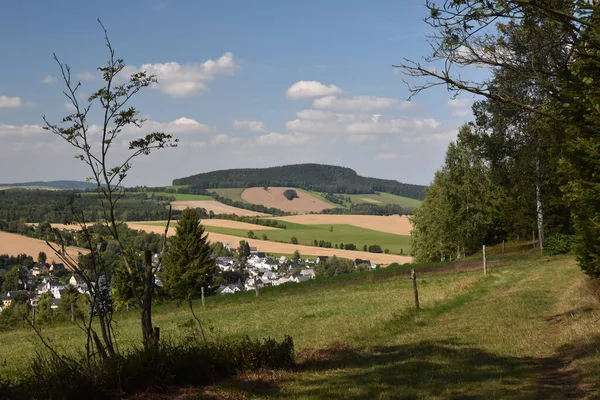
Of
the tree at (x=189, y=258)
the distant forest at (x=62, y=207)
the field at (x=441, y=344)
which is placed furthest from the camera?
the tree at (x=189, y=258)

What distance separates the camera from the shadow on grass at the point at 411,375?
10.2 metres

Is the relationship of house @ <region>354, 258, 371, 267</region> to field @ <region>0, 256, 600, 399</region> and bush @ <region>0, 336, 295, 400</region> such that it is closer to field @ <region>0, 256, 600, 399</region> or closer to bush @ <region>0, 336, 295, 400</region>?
field @ <region>0, 256, 600, 399</region>

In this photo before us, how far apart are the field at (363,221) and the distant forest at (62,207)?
144ft

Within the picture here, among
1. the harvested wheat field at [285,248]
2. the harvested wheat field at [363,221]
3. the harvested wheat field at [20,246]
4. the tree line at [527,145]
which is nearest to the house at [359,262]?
the harvested wheat field at [285,248]

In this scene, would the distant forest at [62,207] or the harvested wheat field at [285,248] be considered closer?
the distant forest at [62,207]

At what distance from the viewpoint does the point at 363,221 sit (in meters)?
181

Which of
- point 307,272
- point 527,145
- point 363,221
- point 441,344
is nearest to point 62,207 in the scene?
point 441,344

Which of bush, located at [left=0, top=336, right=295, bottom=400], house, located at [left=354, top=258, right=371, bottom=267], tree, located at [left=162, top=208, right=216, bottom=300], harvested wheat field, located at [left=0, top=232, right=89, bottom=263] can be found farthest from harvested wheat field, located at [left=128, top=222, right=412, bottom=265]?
bush, located at [left=0, top=336, right=295, bottom=400]

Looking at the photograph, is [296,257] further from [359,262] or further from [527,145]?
[527,145]

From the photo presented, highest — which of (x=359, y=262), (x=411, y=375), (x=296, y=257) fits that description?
(x=411, y=375)

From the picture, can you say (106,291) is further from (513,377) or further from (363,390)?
(513,377)

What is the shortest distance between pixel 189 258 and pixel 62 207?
208ft

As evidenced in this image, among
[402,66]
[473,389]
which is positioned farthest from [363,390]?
[402,66]

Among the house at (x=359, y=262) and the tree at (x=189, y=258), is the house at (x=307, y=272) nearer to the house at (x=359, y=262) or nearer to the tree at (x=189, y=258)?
the house at (x=359, y=262)
